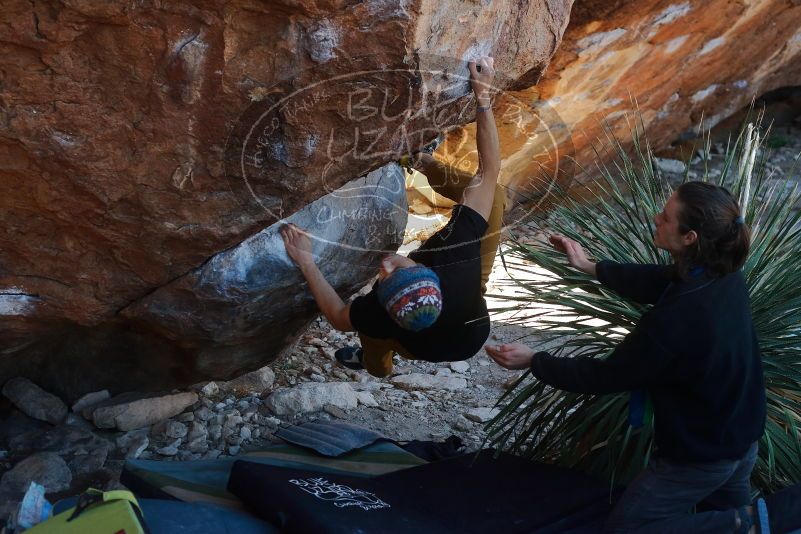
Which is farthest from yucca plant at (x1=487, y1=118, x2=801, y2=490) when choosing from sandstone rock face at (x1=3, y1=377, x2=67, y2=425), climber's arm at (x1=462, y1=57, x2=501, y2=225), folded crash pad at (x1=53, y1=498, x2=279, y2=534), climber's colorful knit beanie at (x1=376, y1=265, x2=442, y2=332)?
sandstone rock face at (x1=3, y1=377, x2=67, y2=425)

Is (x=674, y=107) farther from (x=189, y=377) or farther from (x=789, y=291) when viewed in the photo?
(x=189, y=377)

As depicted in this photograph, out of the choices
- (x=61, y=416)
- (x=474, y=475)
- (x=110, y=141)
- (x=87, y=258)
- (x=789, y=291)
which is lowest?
(x=474, y=475)

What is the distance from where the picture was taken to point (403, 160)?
3635mm

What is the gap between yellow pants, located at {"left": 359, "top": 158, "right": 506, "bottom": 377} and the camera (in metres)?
3.54

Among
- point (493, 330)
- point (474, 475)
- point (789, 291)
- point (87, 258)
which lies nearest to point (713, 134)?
point (493, 330)

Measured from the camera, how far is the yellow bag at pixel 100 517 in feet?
8.18

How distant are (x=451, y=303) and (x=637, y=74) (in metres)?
3.62

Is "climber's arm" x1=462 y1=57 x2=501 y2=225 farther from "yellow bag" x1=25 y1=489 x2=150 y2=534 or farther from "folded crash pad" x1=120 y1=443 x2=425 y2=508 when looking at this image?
"yellow bag" x1=25 y1=489 x2=150 y2=534

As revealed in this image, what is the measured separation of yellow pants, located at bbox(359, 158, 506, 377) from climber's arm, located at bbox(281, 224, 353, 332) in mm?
169

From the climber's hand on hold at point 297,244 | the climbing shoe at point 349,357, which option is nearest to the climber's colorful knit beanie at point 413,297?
the climber's hand on hold at point 297,244

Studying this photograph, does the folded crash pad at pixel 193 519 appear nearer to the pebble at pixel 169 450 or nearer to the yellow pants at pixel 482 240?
the yellow pants at pixel 482 240

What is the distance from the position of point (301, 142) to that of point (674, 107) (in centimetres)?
504

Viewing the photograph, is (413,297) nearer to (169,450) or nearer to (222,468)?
(222,468)

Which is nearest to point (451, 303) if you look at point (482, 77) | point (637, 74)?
point (482, 77)
